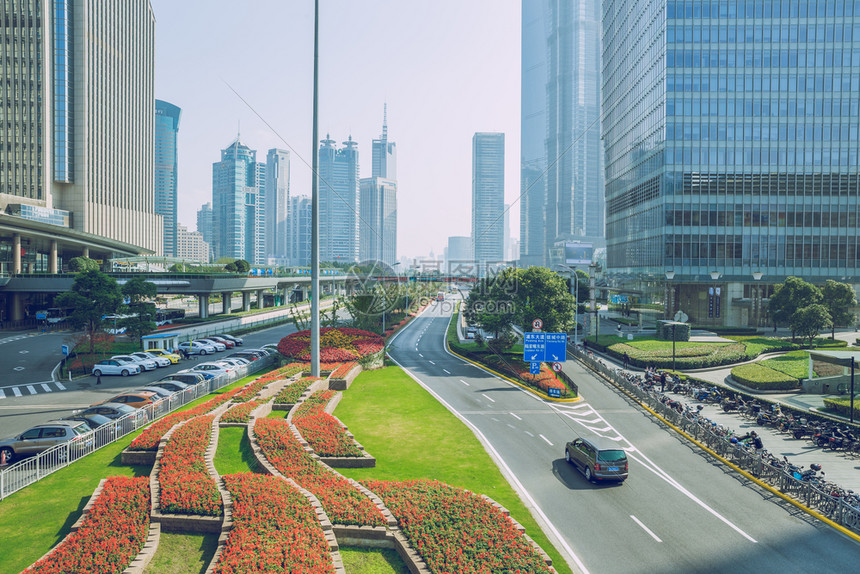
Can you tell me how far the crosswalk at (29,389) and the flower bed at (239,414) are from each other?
2121 cm

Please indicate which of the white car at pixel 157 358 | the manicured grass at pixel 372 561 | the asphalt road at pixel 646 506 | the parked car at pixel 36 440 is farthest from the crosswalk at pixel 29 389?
the manicured grass at pixel 372 561

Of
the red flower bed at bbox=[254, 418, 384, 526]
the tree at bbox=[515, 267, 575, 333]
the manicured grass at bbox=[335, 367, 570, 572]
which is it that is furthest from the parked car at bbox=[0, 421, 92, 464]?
the tree at bbox=[515, 267, 575, 333]

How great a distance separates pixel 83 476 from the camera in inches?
697

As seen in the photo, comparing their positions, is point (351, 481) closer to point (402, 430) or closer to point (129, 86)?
point (402, 430)

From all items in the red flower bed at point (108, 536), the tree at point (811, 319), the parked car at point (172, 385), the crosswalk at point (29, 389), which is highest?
the tree at point (811, 319)

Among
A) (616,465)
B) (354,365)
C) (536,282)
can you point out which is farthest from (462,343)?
(616,465)

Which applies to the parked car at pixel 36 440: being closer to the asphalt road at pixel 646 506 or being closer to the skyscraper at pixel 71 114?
the asphalt road at pixel 646 506

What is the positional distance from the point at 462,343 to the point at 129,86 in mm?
116989

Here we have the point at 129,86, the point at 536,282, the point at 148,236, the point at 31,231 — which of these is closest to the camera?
the point at 536,282

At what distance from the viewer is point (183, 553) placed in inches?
493

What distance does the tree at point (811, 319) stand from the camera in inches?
1925

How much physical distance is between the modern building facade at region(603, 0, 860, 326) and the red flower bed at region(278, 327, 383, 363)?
48713 mm

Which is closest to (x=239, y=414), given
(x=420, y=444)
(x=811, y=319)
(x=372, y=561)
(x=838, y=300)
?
(x=420, y=444)

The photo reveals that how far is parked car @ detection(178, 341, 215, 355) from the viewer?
50.6 meters
